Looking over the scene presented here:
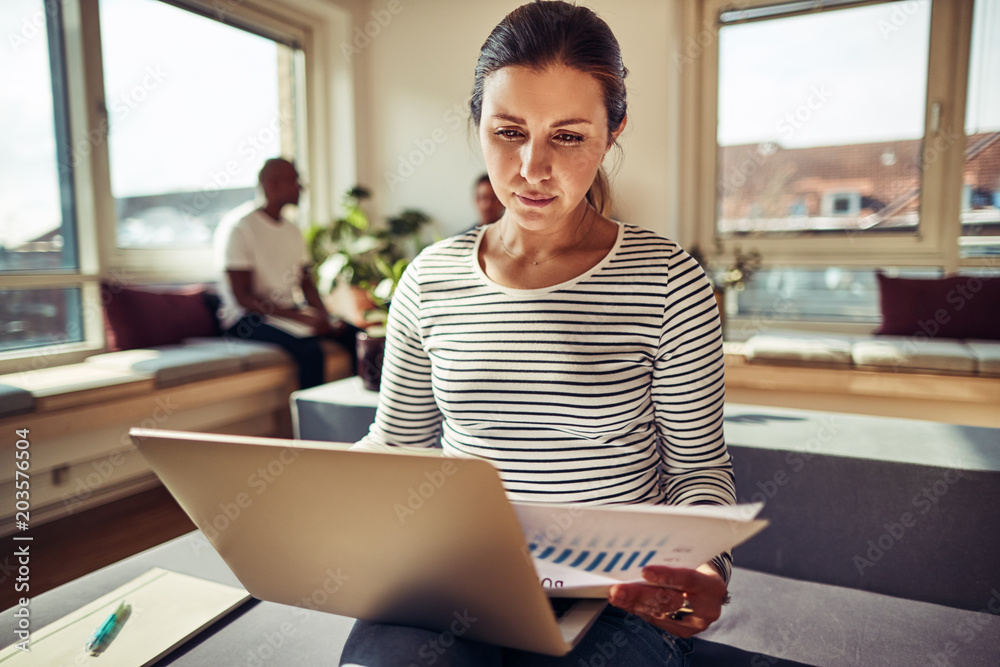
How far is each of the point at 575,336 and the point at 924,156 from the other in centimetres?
346

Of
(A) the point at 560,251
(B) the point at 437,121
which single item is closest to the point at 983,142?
(B) the point at 437,121

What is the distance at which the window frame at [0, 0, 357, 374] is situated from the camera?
3.01 m

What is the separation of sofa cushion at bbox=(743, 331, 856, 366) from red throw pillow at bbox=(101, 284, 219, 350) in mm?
2636

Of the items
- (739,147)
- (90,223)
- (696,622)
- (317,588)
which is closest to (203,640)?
(317,588)

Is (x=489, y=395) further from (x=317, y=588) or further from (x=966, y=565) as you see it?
(x=966, y=565)

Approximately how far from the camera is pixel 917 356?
102 inches

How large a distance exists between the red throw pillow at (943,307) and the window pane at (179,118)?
3596 millimetres

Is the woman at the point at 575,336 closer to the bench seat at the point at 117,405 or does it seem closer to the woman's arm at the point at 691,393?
the woman's arm at the point at 691,393

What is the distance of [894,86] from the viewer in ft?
11.3

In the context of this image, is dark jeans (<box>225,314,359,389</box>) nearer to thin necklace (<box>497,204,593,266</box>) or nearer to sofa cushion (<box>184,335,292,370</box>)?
sofa cushion (<box>184,335,292,370</box>)

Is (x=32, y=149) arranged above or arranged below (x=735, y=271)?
above

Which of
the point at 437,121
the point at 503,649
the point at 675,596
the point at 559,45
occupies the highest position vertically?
the point at 437,121

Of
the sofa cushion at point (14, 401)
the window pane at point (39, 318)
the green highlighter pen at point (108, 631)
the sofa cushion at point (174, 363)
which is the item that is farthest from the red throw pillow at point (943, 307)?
the window pane at point (39, 318)

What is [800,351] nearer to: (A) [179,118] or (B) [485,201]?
(B) [485,201]
